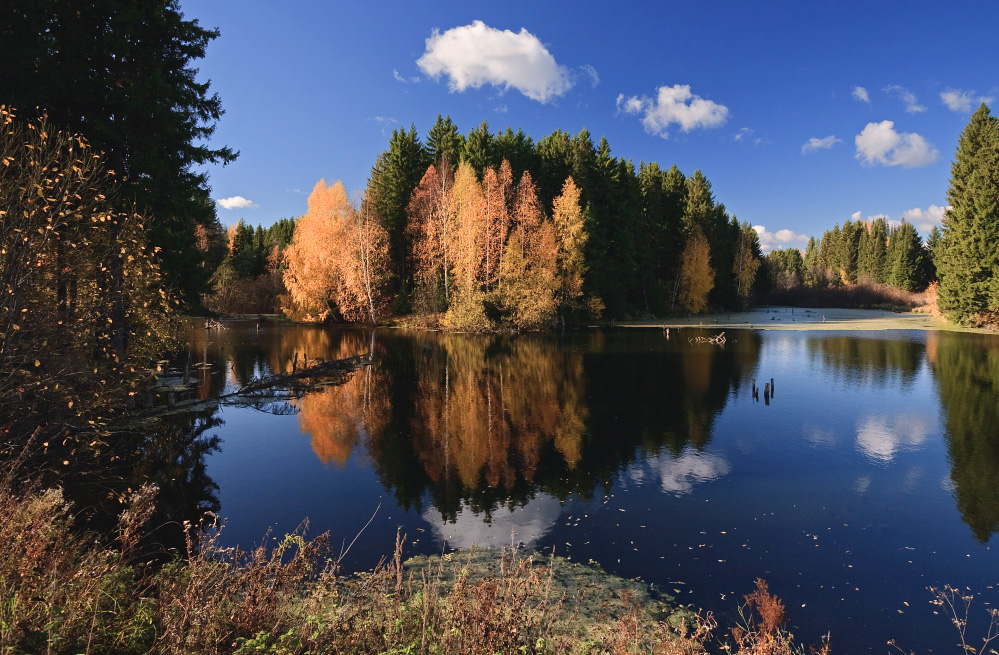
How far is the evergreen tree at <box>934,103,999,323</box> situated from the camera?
46688 millimetres

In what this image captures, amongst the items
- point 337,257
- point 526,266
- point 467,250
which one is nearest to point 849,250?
point 526,266

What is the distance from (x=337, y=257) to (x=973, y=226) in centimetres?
6297

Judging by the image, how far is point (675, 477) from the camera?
493 inches

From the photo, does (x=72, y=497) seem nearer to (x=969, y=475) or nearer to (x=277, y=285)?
(x=969, y=475)

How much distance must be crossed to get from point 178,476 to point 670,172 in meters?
83.3

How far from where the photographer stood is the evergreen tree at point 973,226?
153ft

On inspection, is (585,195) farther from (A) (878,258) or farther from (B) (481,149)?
(A) (878,258)

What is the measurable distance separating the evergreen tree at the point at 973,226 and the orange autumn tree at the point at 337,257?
58204mm

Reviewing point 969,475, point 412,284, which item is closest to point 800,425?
point 969,475

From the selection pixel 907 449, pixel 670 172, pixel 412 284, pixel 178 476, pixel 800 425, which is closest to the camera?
pixel 178 476

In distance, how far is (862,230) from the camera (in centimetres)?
12838

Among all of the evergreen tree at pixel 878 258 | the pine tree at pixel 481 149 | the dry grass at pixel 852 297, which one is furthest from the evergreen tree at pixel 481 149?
the evergreen tree at pixel 878 258

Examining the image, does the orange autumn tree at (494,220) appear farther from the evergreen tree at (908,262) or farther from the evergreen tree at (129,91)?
the evergreen tree at (908,262)

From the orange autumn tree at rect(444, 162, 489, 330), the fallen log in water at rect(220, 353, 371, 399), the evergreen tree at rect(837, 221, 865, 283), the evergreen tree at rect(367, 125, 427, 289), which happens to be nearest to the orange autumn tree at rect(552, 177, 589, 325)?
the orange autumn tree at rect(444, 162, 489, 330)
